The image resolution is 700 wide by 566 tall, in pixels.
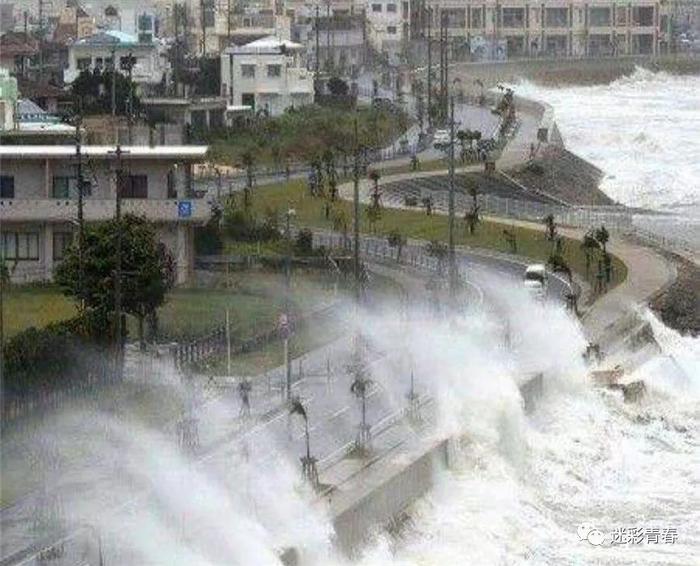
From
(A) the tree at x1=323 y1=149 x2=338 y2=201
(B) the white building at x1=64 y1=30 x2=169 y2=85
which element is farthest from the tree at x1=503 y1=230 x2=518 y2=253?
(B) the white building at x1=64 y1=30 x2=169 y2=85

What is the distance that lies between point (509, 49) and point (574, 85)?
10.1m

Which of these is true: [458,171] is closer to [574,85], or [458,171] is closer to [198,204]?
[198,204]

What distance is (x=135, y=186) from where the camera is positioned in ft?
112

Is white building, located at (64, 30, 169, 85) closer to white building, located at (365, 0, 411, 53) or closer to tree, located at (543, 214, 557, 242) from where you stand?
tree, located at (543, 214, 557, 242)

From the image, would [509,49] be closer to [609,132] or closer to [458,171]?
[609,132]

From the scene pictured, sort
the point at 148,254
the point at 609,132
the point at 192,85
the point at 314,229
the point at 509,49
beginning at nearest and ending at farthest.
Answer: the point at 148,254 < the point at 314,229 < the point at 192,85 < the point at 609,132 < the point at 509,49

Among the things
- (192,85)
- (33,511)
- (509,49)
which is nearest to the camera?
(33,511)

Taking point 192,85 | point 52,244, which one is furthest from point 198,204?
point 192,85

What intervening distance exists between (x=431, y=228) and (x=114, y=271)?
15036mm

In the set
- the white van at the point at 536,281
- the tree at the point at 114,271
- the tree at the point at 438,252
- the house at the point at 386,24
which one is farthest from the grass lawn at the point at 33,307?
the house at the point at 386,24

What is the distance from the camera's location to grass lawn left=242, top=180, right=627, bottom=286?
127 feet

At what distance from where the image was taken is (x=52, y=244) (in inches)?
1302

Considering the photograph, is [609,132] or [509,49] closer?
[609,132]

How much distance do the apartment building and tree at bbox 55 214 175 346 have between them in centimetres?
9909
